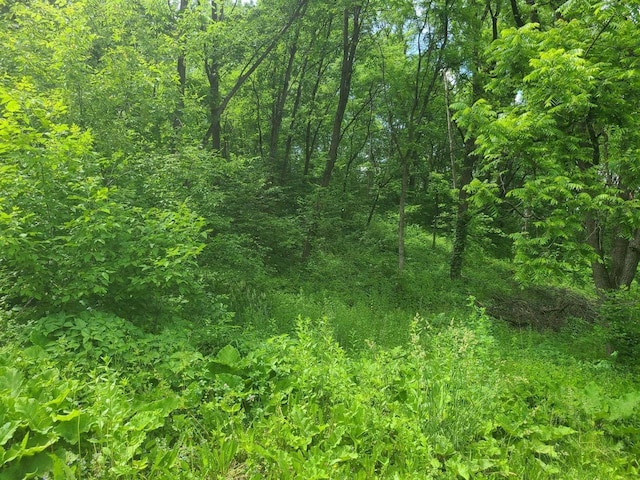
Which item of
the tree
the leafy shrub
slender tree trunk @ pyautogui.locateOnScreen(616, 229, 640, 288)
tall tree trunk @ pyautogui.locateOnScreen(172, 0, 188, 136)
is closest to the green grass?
the leafy shrub

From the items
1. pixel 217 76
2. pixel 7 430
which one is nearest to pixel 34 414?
pixel 7 430

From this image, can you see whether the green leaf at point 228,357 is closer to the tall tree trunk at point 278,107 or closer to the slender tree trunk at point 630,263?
the slender tree trunk at point 630,263

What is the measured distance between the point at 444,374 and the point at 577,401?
123 centimetres

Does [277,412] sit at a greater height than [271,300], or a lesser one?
lesser

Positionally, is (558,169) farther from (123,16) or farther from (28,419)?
(123,16)

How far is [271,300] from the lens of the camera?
7312 mm

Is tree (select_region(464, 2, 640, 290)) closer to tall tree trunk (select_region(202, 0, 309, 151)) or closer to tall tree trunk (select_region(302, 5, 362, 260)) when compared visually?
tall tree trunk (select_region(302, 5, 362, 260))

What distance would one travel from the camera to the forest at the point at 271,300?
2490mm

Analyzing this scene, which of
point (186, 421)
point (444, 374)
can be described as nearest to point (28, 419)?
point (186, 421)

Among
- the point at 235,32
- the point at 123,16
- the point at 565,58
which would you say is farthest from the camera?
the point at 235,32

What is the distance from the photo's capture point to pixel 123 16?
26.0 ft

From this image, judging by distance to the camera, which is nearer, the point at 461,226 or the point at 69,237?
the point at 69,237

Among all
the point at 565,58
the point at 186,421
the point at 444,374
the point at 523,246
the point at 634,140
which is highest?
the point at 565,58

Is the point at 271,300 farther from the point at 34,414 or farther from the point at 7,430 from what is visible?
the point at 7,430
